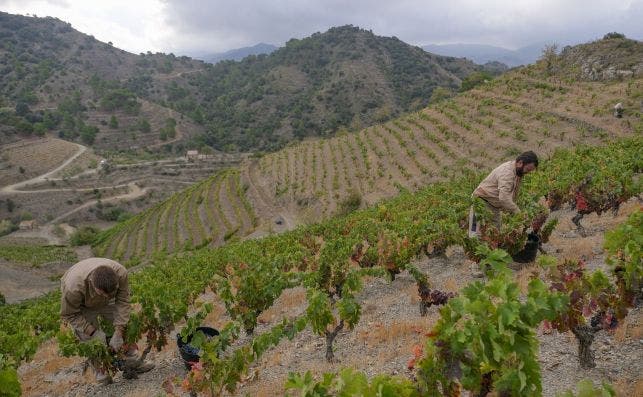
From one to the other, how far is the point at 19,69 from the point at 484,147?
469 feet

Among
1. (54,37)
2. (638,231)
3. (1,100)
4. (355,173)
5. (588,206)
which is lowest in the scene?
(355,173)

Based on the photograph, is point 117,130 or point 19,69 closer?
point 117,130

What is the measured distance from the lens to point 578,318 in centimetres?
410

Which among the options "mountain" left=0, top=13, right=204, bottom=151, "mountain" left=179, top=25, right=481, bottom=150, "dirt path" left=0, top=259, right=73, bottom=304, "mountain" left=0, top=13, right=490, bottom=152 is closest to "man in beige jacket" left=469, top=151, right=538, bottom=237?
"dirt path" left=0, top=259, right=73, bottom=304

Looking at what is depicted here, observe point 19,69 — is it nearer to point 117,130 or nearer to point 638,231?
point 117,130

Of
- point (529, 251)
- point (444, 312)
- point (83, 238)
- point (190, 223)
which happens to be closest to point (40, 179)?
point (83, 238)

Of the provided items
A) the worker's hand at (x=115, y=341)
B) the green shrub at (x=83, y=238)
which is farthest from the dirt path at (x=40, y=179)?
the worker's hand at (x=115, y=341)

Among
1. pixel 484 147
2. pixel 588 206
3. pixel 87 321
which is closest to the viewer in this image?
pixel 87 321

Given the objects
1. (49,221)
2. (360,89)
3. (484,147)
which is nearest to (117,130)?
(49,221)

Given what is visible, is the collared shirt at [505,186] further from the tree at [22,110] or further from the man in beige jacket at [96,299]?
the tree at [22,110]

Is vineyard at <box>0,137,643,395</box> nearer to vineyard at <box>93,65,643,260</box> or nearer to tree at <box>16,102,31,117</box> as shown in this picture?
vineyard at <box>93,65,643,260</box>

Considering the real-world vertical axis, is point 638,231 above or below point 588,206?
above

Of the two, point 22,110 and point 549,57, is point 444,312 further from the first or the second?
point 22,110

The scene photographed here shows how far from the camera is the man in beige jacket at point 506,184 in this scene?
6398mm
